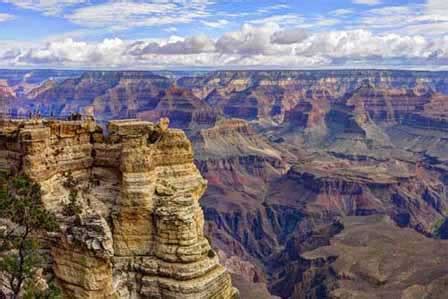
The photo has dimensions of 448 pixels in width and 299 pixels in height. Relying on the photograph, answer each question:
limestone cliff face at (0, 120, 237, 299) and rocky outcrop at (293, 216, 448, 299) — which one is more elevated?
limestone cliff face at (0, 120, 237, 299)

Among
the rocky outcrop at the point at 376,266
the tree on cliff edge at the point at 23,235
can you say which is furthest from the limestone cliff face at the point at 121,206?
the rocky outcrop at the point at 376,266

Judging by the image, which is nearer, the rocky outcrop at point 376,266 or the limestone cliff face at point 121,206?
the limestone cliff face at point 121,206

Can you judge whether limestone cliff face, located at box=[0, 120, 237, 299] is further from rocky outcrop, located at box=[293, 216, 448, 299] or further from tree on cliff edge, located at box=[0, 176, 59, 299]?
rocky outcrop, located at box=[293, 216, 448, 299]

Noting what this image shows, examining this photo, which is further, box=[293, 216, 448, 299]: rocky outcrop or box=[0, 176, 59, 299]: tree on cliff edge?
box=[293, 216, 448, 299]: rocky outcrop

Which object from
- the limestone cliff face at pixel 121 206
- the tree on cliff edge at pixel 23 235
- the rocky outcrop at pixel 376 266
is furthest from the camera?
the rocky outcrop at pixel 376 266

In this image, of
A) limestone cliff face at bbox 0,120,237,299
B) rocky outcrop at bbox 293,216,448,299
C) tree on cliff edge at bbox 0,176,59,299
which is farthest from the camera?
rocky outcrop at bbox 293,216,448,299

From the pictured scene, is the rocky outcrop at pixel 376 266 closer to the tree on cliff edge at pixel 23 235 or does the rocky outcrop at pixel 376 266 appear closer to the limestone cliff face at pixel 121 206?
the limestone cliff face at pixel 121 206

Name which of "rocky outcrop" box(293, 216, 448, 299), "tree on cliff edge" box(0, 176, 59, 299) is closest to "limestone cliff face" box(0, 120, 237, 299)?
"tree on cliff edge" box(0, 176, 59, 299)
